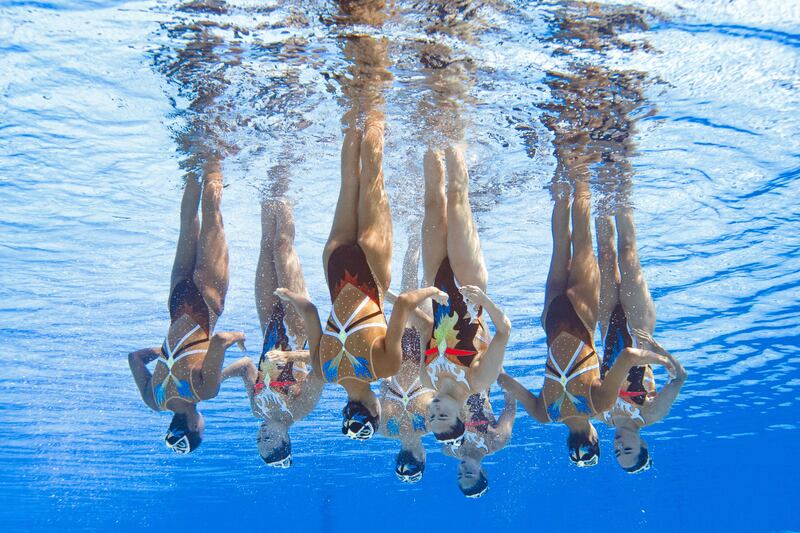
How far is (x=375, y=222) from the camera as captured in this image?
8375 mm

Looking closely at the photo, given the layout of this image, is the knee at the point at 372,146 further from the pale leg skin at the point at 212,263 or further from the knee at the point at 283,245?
the pale leg skin at the point at 212,263

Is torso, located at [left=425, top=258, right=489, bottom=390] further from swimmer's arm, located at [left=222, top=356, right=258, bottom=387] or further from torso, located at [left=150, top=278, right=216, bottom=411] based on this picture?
torso, located at [left=150, top=278, right=216, bottom=411]

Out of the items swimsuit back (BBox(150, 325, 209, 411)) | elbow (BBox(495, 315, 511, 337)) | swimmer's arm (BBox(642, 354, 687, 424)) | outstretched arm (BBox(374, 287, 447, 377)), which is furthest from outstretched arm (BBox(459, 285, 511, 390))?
swimsuit back (BBox(150, 325, 209, 411))

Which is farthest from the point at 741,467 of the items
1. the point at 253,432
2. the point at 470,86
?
the point at 470,86

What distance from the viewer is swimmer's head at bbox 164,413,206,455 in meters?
9.75

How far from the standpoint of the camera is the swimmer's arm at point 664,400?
9430mm

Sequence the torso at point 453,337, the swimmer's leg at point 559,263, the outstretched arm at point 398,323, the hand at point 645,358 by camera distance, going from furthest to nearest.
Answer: the swimmer's leg at point 559,263 < the torso at point 453,337 < the hand at point 645,358 < the outstretched arm at point 398,323

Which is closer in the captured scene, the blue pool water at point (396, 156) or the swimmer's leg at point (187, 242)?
the blue pool water at point (396, 156)

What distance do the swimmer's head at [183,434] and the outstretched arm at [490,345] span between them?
497cm

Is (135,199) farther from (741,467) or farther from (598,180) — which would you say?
(741,467)

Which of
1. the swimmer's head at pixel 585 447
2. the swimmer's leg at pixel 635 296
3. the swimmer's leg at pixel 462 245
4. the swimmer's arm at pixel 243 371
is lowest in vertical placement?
the swimmer's head at pixel 585 447

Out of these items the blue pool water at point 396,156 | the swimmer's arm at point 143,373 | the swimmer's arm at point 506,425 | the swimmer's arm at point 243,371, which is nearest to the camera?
the blue pool water at point 396,156

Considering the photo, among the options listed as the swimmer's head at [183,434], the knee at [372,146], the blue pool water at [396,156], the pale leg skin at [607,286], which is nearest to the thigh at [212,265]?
the blue pool water at [396,156]

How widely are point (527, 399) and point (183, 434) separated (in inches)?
238
